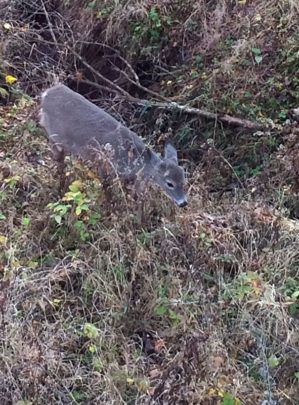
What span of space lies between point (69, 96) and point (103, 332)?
293 cm

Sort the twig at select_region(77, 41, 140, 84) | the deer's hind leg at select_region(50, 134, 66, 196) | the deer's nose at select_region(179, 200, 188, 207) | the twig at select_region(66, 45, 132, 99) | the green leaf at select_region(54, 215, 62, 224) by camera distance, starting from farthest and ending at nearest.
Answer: the twig at select_region(77, 41, 140, 84) < the twig at select_region(66, 45, 132, 99) < the deer's nose at select_region(179, 200, 188, 207) < the deer's hind leg at select_region(50, 134, 66, 196) < the green leaf at select_region(54, 215, 62, 224)

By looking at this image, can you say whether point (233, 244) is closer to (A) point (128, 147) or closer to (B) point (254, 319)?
(B) point (254, 319)

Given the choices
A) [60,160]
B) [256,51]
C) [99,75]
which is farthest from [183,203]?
[99,75]

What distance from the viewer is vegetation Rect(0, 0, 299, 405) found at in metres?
3.84

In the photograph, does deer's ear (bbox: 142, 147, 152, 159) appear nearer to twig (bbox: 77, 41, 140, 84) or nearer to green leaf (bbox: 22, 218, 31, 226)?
green leaf (bbox: 22, 218, 31, 226)

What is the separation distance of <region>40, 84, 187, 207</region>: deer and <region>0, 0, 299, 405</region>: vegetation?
0.56 feet

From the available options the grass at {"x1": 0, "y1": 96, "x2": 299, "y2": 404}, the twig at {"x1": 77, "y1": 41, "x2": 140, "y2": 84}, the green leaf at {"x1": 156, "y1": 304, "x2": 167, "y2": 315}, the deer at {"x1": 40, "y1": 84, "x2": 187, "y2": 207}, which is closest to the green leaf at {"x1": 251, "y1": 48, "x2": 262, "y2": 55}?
the twig at {"x1": 77, "y1": 41, "x2": 140, "y2": 84}

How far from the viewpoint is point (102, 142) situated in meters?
6.01

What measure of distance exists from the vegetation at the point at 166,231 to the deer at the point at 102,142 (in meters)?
0.17

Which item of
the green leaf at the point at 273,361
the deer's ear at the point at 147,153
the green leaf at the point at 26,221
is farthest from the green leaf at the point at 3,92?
the green leaf at the point at 273,361

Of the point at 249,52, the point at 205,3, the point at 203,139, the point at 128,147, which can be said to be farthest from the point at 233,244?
the point at 205,3

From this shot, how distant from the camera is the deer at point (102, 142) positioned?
5660 mm

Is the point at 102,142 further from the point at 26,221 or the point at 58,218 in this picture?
the point at 58,218

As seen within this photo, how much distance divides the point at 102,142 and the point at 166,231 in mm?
1565
